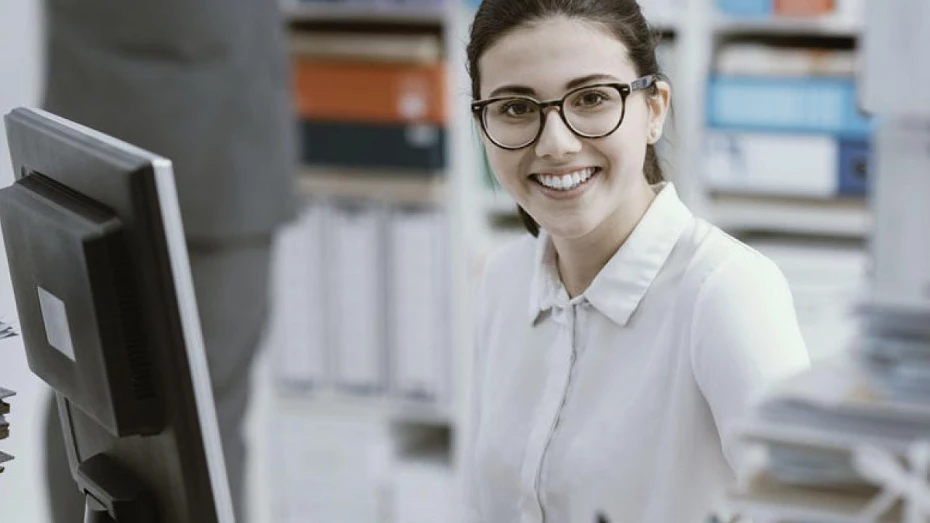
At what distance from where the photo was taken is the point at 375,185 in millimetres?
3307

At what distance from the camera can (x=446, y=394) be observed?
3.37 metres

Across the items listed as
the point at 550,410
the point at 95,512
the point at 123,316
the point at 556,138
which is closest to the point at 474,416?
the point at 550,410

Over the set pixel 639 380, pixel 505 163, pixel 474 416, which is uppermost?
pixel 505 163

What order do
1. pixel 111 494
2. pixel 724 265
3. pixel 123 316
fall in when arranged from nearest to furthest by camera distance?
1. pixel 123 316
2. pixel 111 494
3. pixel 724 265

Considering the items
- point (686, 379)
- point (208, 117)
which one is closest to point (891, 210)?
Answer: point (686, 379)

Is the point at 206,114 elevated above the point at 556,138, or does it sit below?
below

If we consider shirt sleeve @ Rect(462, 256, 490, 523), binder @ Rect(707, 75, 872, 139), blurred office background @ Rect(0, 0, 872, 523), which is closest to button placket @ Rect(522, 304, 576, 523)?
shirt sleeve @ Rect(462, 256, 490, 523)

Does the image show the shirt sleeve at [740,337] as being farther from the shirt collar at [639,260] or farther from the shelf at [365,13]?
the shelf at [365,13]

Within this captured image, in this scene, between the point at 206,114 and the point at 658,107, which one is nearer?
the point at 658,107

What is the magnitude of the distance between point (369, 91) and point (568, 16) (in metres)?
1.70

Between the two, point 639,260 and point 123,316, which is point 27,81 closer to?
point 639,260

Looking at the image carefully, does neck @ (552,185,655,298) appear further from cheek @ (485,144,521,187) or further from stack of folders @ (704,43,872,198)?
stack of folders @ (704,43,872,198)

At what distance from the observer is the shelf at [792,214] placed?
2.93m

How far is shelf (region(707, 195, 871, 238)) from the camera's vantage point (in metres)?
2.93
